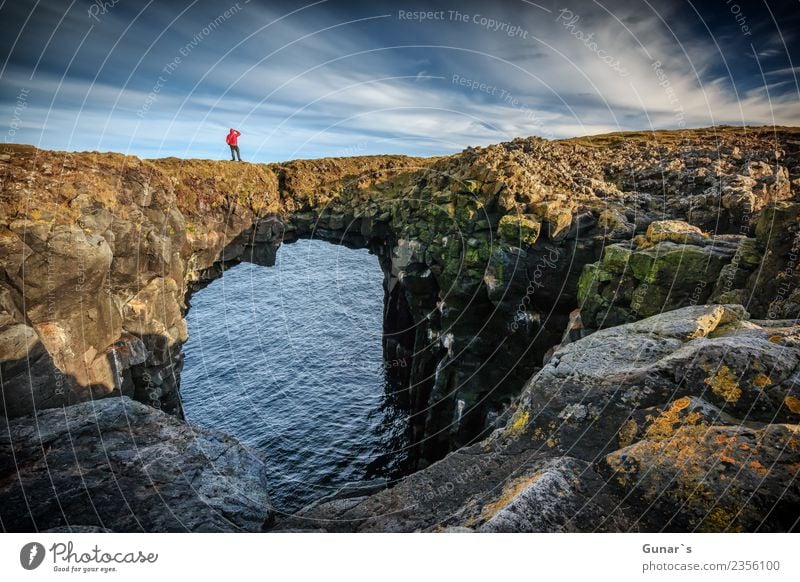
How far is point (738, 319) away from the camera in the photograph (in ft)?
32.8

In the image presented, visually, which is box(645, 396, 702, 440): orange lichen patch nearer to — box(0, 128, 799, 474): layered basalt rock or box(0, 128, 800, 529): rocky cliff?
box(0, 128, 800, 529): rocky cliff

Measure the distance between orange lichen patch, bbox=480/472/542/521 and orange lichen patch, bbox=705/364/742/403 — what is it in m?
3.55

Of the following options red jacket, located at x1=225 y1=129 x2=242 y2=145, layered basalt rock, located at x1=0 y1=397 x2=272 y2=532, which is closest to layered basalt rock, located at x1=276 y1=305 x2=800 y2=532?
layered basalt rock, located at x1=0 y1=397 x2=272 y2=532

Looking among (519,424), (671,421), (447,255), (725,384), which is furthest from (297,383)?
(725,384)

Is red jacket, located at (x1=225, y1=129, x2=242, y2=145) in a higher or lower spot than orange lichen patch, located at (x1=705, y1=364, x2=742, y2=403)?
higher

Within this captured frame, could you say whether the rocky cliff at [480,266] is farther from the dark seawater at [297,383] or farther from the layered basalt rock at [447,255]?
the dark seawater at [297,383]

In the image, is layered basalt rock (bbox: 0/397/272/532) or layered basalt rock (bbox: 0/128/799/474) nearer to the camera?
layered basalt rock (bbox: 0/397/272/532)

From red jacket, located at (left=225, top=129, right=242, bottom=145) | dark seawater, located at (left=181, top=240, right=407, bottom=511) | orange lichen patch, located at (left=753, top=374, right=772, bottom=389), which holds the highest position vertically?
red jacket, located at (left=225, top=129, right=242, bottom=145)

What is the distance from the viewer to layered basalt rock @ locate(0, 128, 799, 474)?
17281 millimetres

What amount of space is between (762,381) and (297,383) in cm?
4373

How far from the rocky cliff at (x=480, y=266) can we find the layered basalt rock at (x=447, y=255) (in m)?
0.12

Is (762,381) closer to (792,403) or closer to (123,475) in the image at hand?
(792,403)

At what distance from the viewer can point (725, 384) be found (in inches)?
269
